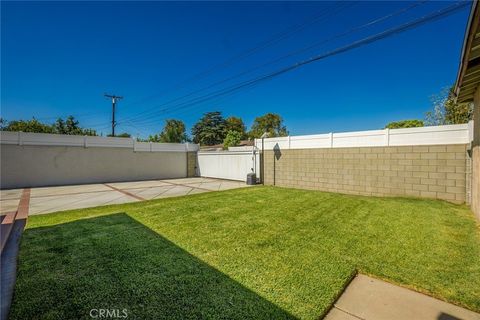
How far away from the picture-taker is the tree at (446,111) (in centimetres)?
1362

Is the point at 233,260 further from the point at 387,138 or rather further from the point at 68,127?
the point at 68,127

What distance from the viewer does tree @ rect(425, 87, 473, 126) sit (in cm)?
1362

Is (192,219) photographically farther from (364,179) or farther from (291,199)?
(364,179)

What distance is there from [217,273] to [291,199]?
17.3 feet

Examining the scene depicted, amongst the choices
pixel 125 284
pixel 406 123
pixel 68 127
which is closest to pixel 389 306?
pixel 125 284

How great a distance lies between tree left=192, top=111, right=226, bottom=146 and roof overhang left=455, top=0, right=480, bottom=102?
33.8m

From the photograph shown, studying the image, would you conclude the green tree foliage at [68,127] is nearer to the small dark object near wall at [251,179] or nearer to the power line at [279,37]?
the power line at [279,37]

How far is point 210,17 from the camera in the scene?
31.8ft

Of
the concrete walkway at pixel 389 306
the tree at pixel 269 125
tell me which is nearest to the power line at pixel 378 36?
the concrete walkway at pixel 389 306

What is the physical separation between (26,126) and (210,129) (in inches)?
931

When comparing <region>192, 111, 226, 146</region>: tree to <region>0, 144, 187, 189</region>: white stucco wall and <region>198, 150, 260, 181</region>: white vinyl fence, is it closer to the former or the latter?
<region>198, 150, 260, 181</region>: white vinyl fence

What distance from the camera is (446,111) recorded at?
14.8 meters

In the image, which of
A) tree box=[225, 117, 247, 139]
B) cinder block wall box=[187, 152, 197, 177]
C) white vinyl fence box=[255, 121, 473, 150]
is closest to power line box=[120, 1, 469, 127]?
white vinyl fence box=[255, 121, 473, 150]

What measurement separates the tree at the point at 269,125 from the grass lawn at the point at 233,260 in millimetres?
38281
